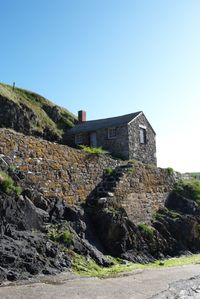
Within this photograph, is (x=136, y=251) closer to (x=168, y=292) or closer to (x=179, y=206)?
(x=168, y=292)

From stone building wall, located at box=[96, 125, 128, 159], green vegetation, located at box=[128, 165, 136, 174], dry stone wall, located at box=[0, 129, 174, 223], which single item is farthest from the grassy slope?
green vegetation, located at box=[128, 165, 136, 174]

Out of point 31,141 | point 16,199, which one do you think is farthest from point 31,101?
point 16,199

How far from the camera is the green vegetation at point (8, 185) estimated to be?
12.6m

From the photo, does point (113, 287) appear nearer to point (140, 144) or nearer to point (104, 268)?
point (104, 268)

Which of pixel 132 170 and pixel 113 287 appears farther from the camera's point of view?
pixel 132 170

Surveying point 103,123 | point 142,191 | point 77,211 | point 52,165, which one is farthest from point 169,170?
point 103,123

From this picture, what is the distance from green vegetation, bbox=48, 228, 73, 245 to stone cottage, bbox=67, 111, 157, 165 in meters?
16.6

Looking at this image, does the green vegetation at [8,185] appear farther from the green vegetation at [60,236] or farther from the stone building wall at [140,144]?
the stone building wall at [140,144]

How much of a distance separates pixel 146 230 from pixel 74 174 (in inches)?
154

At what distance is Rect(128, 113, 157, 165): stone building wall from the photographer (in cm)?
3032

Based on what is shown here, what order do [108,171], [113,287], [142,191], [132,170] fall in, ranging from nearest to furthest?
[113,287] < [108,171] < [132,170] < [142,191]

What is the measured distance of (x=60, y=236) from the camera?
1315cm

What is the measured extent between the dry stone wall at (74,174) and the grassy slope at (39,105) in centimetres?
1592

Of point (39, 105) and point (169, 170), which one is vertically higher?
point (39, 105)
